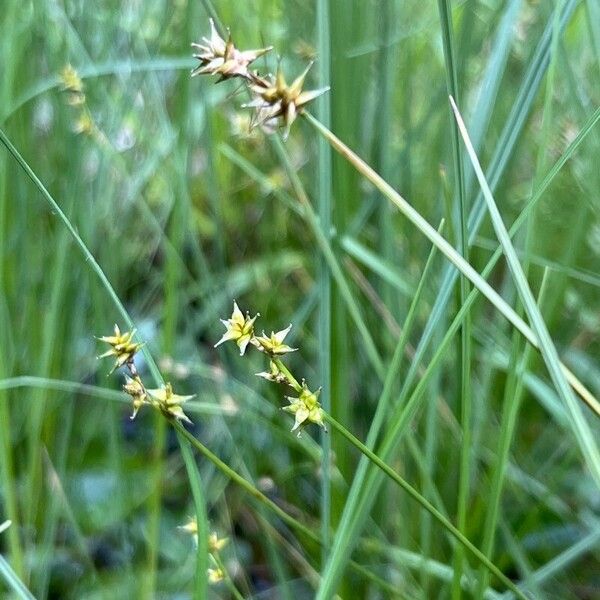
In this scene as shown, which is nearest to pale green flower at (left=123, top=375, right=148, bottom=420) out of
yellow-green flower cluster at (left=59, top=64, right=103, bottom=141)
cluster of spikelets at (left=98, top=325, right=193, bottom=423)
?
cluster of spikelets at (left=98, top=325, right=193, bottom=423)

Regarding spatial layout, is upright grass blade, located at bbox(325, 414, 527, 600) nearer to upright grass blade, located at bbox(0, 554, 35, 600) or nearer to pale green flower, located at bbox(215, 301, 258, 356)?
pale green flower, located at bbox(215, 301, 258, 356)

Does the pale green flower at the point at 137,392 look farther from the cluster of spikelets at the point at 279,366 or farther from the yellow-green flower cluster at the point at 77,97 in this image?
the yellow-green flower cluster at the point at 77,97

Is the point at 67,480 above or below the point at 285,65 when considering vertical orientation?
below

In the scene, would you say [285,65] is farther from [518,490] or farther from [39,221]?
[518,490]

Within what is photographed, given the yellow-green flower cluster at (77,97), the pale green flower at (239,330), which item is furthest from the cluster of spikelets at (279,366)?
the yellow-green flower cluster at (77,97)

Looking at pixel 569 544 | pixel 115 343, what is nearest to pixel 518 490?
pixel 569 544

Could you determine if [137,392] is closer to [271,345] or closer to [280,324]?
[271,345]

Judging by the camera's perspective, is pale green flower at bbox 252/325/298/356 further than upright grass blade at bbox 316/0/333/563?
No
